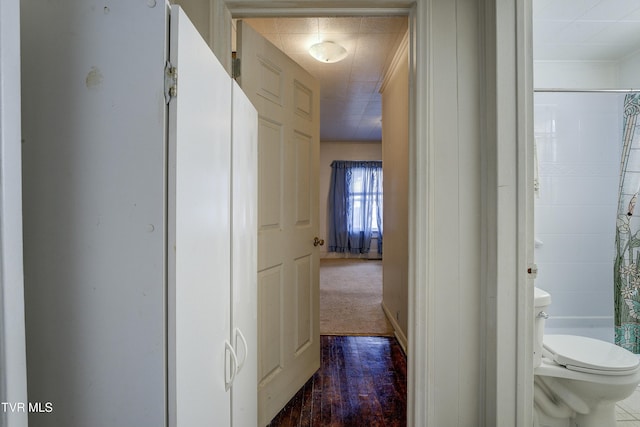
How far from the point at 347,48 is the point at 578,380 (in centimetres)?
261

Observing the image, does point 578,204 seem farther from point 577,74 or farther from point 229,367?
point 229,367

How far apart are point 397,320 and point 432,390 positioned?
4.72 ft

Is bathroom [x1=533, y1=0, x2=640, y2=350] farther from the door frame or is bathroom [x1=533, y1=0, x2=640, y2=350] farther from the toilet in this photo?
the door frame

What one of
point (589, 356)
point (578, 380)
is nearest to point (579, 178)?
point (589, 356)

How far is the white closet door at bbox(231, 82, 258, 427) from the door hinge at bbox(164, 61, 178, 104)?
0.37 metres

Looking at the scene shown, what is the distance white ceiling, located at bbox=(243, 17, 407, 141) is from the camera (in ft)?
7.11

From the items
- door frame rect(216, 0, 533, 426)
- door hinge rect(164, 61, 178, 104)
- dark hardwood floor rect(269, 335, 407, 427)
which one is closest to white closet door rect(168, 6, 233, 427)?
door hinge rect(164, 61, 178, 104)

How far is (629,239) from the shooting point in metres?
2.05

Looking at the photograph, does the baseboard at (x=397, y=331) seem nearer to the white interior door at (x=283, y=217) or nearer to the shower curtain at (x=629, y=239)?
the white interior door at (x=283, y=217)

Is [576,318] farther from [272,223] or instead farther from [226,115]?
[226,115]

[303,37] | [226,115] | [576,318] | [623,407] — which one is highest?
[303,37]

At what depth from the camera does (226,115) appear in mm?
841

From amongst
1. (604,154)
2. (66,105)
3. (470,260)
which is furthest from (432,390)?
(604,154)

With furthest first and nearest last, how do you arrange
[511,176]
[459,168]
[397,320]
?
[397,320], [459,168], [511,176]
